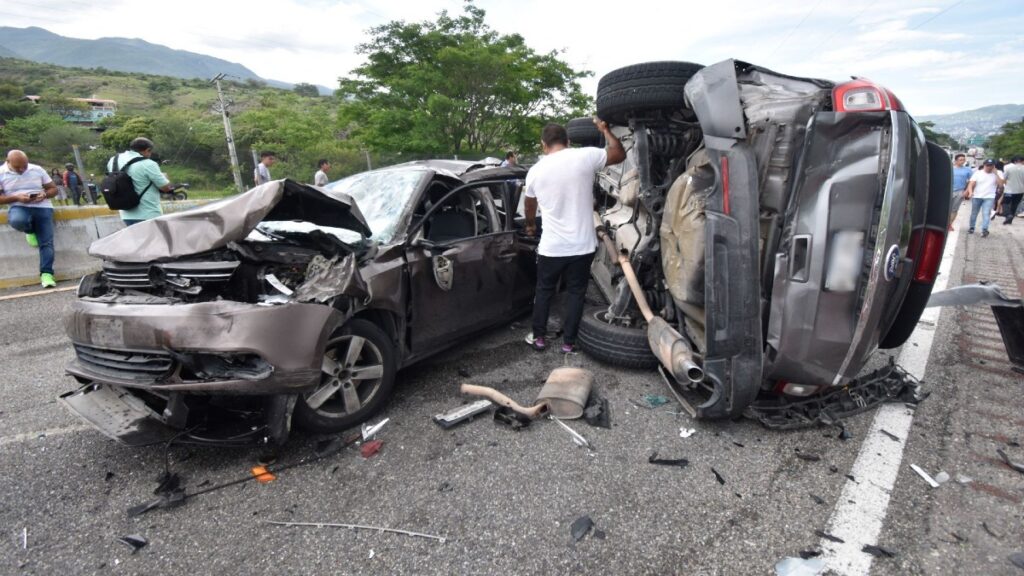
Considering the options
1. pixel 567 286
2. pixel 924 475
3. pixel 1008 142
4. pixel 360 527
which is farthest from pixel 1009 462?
pixel 1008 142

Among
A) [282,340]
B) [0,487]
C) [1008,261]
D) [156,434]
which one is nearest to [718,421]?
[282,340]

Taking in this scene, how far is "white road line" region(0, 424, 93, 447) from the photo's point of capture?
287 cm

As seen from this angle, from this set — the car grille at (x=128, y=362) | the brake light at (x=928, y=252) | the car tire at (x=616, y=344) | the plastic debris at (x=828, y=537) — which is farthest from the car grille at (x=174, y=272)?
→ the brake light at (x=928, y=252)

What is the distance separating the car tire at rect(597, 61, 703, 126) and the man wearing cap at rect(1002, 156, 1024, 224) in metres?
12.2

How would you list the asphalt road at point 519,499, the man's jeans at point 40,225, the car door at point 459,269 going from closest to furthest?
the asphalt road at point 519,499 → the car door at point 459,269 → the man's jeans at point 40,225

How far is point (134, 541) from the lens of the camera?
210 cm

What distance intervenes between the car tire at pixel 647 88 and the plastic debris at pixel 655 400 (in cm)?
188

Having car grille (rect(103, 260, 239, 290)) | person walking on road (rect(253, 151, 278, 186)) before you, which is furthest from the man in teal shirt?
person walking on road (rect(253, 151, 278, 186))

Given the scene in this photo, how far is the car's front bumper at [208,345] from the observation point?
228 cm

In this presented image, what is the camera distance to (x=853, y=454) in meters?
2.58

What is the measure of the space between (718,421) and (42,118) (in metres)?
52.8

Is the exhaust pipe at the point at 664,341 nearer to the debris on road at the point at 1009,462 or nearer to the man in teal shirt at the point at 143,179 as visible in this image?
the debris on road at the point at 1009,462

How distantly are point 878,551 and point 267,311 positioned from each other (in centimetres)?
277

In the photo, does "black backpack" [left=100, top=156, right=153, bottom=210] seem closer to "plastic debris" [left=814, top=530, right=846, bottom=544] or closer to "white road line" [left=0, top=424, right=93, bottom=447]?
"white road line" [left=0, top=424, right=93, bottom=447]
